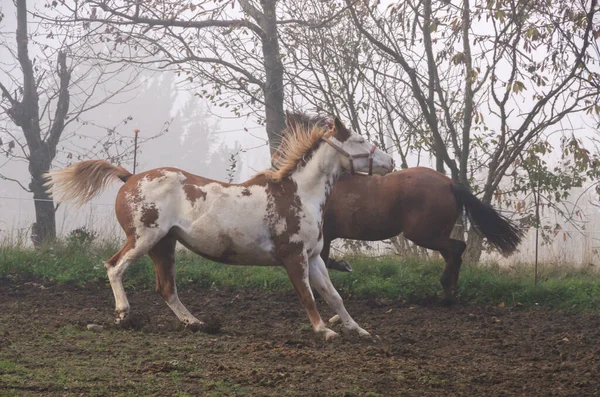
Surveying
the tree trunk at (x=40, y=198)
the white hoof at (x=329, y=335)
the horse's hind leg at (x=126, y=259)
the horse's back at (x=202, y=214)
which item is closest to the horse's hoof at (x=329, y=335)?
the white hoof at (x=329, y=335)

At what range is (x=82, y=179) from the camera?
6.45 meters

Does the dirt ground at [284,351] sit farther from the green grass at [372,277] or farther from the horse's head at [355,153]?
the horse's head at [355,153]

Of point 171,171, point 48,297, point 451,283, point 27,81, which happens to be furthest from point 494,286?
point 27,81

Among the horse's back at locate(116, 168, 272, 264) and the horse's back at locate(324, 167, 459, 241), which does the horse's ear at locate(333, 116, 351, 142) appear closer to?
the horse's back at locate(116, 168, 272, 264)

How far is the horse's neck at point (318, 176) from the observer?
6105mm

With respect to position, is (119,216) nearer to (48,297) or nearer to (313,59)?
(48,297)

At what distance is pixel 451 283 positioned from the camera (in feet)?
25.8

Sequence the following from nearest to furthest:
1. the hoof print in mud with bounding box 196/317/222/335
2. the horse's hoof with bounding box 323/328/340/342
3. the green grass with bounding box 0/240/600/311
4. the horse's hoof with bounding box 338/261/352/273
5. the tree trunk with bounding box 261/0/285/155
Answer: the horse's hoof with bounding box 323/328/340/342 < the hoof print in mud with bounding box 196/317/222/335 < the green grass with bounding box 0/240/600/311 < the horse's hoof with bounding box 338/261/352/273 < the tree trunk with bounding box 261/0/285/155

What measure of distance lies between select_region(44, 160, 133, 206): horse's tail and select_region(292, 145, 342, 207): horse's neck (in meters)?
1.55

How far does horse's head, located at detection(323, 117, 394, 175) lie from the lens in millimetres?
6215

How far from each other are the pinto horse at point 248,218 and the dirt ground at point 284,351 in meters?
0.45

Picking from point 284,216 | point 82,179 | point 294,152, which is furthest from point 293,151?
point 82,179

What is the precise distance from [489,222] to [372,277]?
5.27ft

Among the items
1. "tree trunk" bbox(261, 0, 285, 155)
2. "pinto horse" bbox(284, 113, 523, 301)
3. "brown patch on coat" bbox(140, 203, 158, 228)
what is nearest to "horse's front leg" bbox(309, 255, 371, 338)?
"brown patch on coat" bbox(140, 203, 158, 228)
